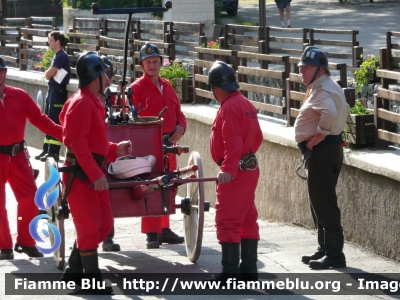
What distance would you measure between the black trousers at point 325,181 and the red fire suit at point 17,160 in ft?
8.03

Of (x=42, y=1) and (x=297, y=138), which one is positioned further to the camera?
(x=42, y=1)

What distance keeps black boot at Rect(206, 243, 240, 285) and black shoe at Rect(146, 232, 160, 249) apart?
1832 millimetres

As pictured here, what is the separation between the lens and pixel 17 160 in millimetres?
8188

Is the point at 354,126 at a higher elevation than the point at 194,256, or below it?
higher

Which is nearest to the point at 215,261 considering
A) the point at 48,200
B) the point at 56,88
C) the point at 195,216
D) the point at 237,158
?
the point at 195,216

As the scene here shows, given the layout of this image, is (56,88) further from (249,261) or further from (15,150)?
(249,261)

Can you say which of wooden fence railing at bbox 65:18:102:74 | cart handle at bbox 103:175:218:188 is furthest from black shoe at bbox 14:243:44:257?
wooden fence railing at bbox 65:18:102:74

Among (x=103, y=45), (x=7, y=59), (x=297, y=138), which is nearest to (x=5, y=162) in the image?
(x=297, y=138)

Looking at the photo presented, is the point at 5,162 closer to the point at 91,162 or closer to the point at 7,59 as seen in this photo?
the point at 91,162

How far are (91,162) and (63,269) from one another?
1432 mm

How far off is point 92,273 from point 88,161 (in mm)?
872

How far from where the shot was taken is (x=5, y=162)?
26.6 feet

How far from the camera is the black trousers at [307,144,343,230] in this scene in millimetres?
7316

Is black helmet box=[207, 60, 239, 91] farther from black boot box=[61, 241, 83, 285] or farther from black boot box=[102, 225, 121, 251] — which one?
black boot box=[102, 225, 121, 251]
